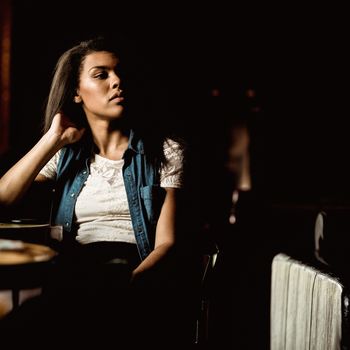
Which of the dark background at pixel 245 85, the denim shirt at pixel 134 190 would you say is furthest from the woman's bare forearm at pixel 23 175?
the dark background at pixel 245 85

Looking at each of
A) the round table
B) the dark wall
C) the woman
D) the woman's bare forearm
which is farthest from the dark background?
the round table

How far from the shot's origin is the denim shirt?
1.81 metres

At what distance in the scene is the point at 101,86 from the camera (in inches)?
77.2

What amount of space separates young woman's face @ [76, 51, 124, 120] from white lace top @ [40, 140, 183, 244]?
219 mm

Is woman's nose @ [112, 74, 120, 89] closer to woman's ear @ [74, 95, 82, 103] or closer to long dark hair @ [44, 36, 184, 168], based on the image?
long dark hair @ [44, 36, 184, 168]

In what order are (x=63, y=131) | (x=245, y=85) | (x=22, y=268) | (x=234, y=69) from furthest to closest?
1. (x=245, y=85)
2. (x=234, y=69)
3. (x=63, y=131)
4. (x=22, y=268)

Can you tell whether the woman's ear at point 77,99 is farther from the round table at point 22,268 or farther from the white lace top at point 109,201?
the round table at point 22,268

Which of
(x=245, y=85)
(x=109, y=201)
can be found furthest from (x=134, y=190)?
(x=245, y=85)

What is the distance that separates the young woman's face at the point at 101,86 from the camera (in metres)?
1.93

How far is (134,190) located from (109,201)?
0.34 ft

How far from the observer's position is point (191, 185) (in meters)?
1.88

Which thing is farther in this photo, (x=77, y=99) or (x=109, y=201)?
(x=77, y=99)

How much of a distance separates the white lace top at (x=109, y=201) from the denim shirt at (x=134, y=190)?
0.08 ft

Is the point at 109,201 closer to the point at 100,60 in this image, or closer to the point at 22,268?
the point at 100,60
